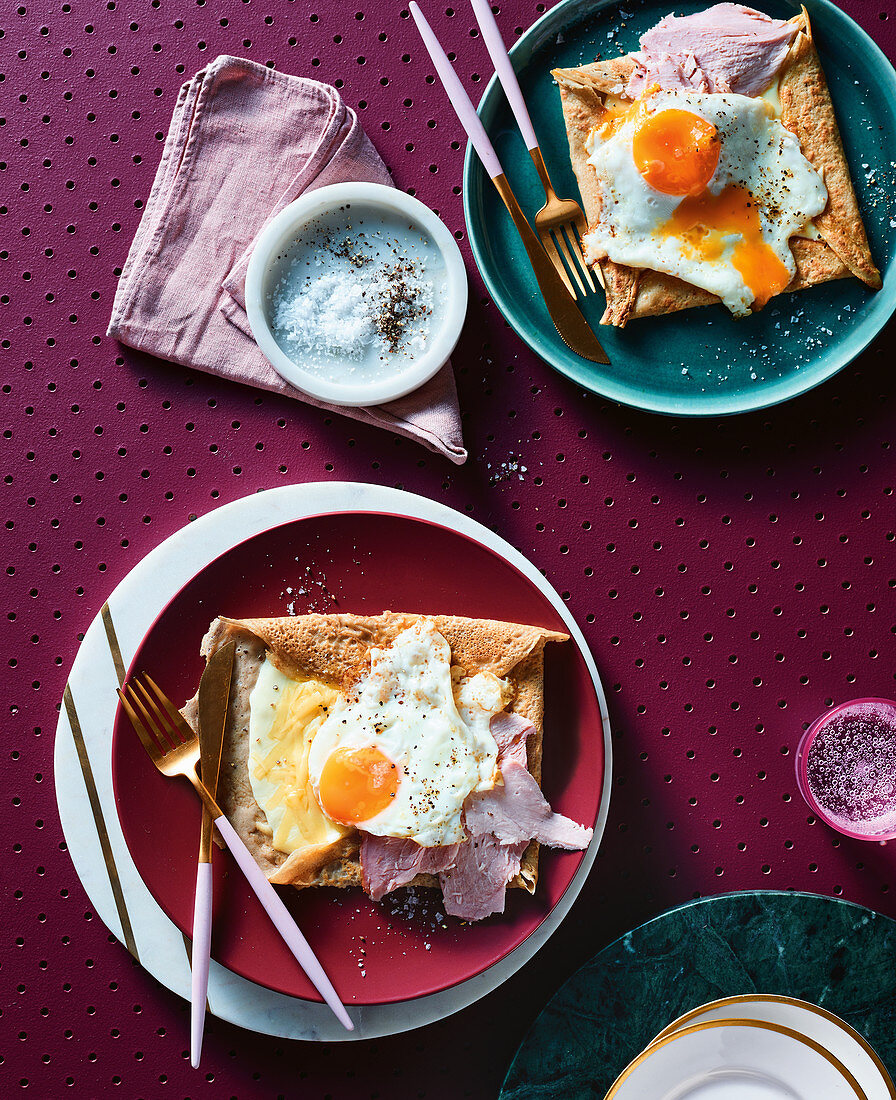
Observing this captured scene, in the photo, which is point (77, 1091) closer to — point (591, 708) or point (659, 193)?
point (591, 708)

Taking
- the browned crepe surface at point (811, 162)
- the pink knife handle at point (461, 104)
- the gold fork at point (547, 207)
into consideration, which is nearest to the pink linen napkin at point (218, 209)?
the pink knife handle at point (461, 104)

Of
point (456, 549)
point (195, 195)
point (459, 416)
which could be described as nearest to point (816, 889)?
point (456, 549)

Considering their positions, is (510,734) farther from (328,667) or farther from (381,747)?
(328,667)

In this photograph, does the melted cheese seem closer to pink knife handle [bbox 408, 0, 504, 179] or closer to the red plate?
the red plate

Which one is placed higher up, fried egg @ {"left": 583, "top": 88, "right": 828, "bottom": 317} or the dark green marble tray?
fried egg @ {"left": 583, "top": 88, "right": 828, "bottom": 317}

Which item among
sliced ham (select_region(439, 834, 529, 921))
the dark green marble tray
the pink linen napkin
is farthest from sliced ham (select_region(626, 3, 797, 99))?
the dark green marble tray

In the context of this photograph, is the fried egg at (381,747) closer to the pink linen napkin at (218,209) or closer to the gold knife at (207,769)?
the gold knife at (207,769)

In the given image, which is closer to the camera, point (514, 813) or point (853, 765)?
point (514, 813)

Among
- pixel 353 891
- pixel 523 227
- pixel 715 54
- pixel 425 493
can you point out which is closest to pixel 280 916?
pixel 353 891

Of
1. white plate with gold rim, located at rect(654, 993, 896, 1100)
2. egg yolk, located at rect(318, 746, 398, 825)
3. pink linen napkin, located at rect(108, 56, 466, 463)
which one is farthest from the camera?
pink linen napkin, located at rect(108, 56, 466, 463)
